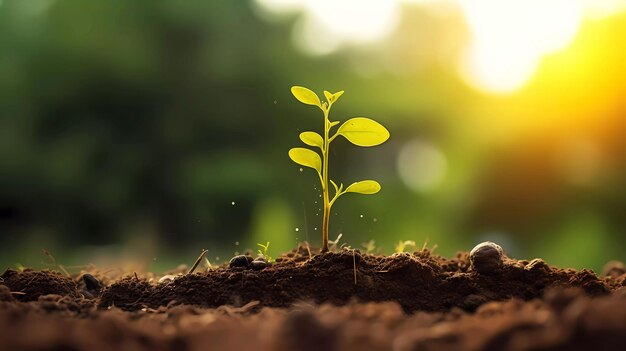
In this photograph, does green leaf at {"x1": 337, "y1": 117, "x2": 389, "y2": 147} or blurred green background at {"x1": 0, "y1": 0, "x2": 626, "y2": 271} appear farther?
blurred green background at {"x1": 0, "y1": 0, "x2": 626, "y2": 271}

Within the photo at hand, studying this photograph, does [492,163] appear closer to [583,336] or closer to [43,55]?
[43,55]

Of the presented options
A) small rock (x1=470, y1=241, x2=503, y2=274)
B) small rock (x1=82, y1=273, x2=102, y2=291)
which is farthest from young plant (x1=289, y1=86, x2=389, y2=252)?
small rock (x1=82, y1=273, x2=102, y2=291)

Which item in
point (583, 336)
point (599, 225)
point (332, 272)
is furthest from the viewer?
point (599, 225)

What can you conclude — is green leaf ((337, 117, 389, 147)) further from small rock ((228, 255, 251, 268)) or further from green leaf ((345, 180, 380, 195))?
small rock ((228, 255, 251, 268))

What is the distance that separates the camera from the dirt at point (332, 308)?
2.66 ft

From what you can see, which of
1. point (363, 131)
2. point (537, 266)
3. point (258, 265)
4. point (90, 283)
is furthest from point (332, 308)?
point (90, 283)

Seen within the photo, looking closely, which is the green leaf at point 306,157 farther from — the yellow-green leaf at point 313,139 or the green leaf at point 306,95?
the green leaf at point 306,95

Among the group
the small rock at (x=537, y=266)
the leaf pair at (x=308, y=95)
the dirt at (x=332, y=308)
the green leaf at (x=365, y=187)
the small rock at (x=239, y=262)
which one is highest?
the leaf pair at (x=308, y=95)

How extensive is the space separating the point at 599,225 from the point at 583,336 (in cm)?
466

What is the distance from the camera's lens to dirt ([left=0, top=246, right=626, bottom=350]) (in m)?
0.81

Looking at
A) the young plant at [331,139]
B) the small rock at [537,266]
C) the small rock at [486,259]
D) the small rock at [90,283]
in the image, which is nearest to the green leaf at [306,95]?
the young plant at [331,139]

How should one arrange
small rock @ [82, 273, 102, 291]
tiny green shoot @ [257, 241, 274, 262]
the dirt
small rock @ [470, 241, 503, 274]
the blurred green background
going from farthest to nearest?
the blurred green background → small rock @ [82, 273, 102, 291] → tiny green shoot @ [257, 241, 274, 262] → small rock @ [470, 241, 503, 274] → the dirt

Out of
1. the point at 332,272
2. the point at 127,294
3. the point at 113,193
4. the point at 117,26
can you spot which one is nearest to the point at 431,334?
the point at 332,272

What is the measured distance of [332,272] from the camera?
58.0 inches
